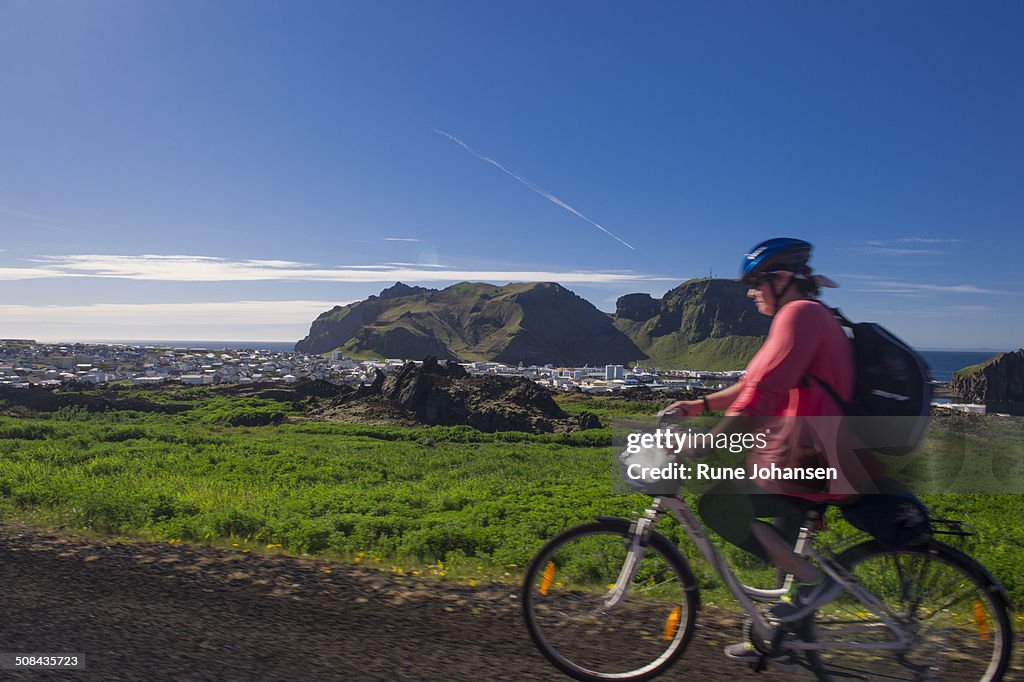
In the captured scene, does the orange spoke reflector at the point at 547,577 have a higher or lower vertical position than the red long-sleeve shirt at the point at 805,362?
lower

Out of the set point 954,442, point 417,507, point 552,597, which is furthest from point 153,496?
point 954,442

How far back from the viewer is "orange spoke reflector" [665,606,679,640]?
3546mm

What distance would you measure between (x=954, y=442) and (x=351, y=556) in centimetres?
600

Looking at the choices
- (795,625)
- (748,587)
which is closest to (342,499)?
(748,587)

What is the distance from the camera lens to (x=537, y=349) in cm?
19588

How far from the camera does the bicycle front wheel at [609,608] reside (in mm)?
3514

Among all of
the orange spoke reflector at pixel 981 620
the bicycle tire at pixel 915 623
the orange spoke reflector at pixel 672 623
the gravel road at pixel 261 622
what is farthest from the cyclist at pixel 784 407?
the gravel road at pixel 261 622

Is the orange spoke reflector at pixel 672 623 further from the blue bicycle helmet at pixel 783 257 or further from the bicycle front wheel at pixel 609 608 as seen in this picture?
the blue bicycle helmet at pixel 783 257

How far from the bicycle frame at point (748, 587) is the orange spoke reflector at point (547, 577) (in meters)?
0.35

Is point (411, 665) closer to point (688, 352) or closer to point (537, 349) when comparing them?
point (688, 352)

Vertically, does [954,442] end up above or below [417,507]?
above

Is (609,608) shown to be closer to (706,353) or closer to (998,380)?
(998,380)

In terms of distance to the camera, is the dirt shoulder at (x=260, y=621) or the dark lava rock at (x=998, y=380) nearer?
the dirt shoulder at (x=260, y=621)

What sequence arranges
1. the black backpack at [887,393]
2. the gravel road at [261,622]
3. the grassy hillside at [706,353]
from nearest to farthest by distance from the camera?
the black backpack at [887,393] < the gravel road at [261,622] < the grassy hillside at [706,353]
